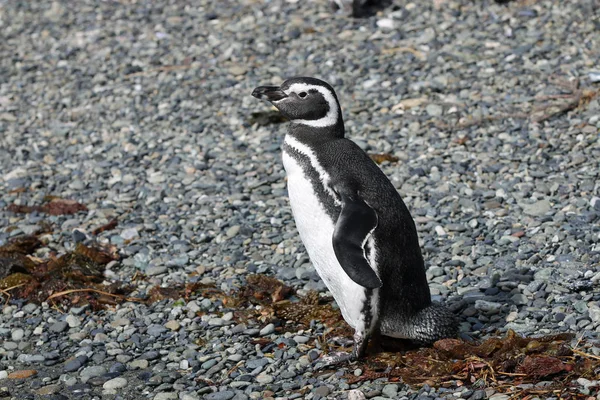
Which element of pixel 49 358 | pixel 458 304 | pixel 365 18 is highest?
pixel 365 18

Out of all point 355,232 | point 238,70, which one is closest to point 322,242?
point 355,232

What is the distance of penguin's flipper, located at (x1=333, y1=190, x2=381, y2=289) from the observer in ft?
12.5

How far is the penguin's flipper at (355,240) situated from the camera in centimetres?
380

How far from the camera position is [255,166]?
6.77 metres

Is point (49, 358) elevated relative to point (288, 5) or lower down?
lower down

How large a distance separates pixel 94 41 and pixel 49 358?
18.4ft

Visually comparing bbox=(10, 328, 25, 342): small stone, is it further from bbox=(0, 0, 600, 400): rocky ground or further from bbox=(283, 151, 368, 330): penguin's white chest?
bbox=(283, 151, 368, 330): penguin's white chest

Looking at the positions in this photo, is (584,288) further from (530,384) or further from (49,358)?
(49,358)

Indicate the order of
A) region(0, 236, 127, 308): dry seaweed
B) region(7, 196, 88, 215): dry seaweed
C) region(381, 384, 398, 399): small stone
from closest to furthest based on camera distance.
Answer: region(381, 384, 398, 399): small stone → region(0, 236, 127, 308): dry seaweed → region(7, 196, 88, 215): dry seaweed

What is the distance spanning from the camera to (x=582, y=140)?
630 centimetres

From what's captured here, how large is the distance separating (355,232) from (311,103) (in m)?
0.73

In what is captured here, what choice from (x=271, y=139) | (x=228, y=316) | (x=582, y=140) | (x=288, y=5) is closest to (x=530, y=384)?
(x=228, y=316)

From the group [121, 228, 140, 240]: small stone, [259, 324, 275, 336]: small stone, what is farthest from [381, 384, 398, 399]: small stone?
[121, 228, 140, 240]: small stone

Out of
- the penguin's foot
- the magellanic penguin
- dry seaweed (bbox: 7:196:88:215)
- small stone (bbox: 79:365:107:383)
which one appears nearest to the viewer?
the magellanic penguin
